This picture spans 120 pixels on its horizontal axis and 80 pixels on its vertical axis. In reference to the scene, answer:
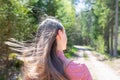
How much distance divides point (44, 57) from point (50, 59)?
3cm

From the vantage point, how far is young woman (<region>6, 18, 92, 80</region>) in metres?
1.78

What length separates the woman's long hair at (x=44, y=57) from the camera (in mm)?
1822

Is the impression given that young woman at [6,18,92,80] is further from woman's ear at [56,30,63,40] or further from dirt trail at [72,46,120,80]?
dirt trail at [72,46,120,80]

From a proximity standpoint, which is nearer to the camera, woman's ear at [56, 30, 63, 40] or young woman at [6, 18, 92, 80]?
young woman at [6, 18, 92, 80]

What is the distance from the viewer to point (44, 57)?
6.01ft

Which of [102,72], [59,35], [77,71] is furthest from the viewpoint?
[102,72]

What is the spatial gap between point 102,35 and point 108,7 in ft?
38.5

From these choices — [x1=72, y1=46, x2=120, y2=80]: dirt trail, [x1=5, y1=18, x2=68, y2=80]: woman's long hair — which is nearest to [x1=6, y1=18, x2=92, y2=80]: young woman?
[x1=5, y1=18, x2=68, y2=80]: woman's long hair

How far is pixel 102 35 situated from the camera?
48031mm

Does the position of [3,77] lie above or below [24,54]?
below

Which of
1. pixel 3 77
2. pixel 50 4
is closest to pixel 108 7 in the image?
pixel 50 4

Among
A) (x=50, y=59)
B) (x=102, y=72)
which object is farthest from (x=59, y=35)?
(x=102, y=72)

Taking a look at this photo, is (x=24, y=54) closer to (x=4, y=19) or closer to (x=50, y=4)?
(x=4, y=19)

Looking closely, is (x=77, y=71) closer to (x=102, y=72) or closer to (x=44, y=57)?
(x=44, y=57)
